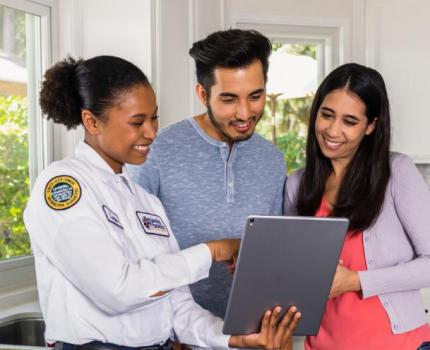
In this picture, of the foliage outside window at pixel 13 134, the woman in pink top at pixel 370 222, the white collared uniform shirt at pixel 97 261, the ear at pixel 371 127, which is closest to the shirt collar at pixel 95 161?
the white collared uniform shirt at pixel 97 261

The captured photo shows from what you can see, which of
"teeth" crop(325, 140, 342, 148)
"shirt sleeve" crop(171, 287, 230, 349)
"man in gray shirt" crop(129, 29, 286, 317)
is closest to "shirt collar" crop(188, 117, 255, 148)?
"man in gray shirt" crop(129, 29, 286, 317)

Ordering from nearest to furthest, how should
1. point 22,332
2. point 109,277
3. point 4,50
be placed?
point 109,277, point 22,332, point 4,50

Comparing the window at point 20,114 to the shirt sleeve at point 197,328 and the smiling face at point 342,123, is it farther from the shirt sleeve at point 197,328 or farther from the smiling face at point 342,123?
the smiling face at point 342,123

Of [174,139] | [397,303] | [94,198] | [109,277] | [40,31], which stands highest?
[40,31]

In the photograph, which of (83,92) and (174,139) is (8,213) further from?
(83,92)

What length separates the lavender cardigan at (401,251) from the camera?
1.38m

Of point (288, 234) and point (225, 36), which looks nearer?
point (288, 234)

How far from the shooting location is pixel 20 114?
2135mm

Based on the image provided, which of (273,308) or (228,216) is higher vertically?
(228,216)

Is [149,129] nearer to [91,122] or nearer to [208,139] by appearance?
[91,122]

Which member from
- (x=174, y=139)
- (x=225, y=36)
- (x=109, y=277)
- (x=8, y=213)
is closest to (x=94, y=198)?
(x=109, y=277)

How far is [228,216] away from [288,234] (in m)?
0.46

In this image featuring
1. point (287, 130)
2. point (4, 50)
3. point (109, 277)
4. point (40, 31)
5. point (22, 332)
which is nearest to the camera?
point (109, 277)

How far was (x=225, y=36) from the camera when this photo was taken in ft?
4.88
